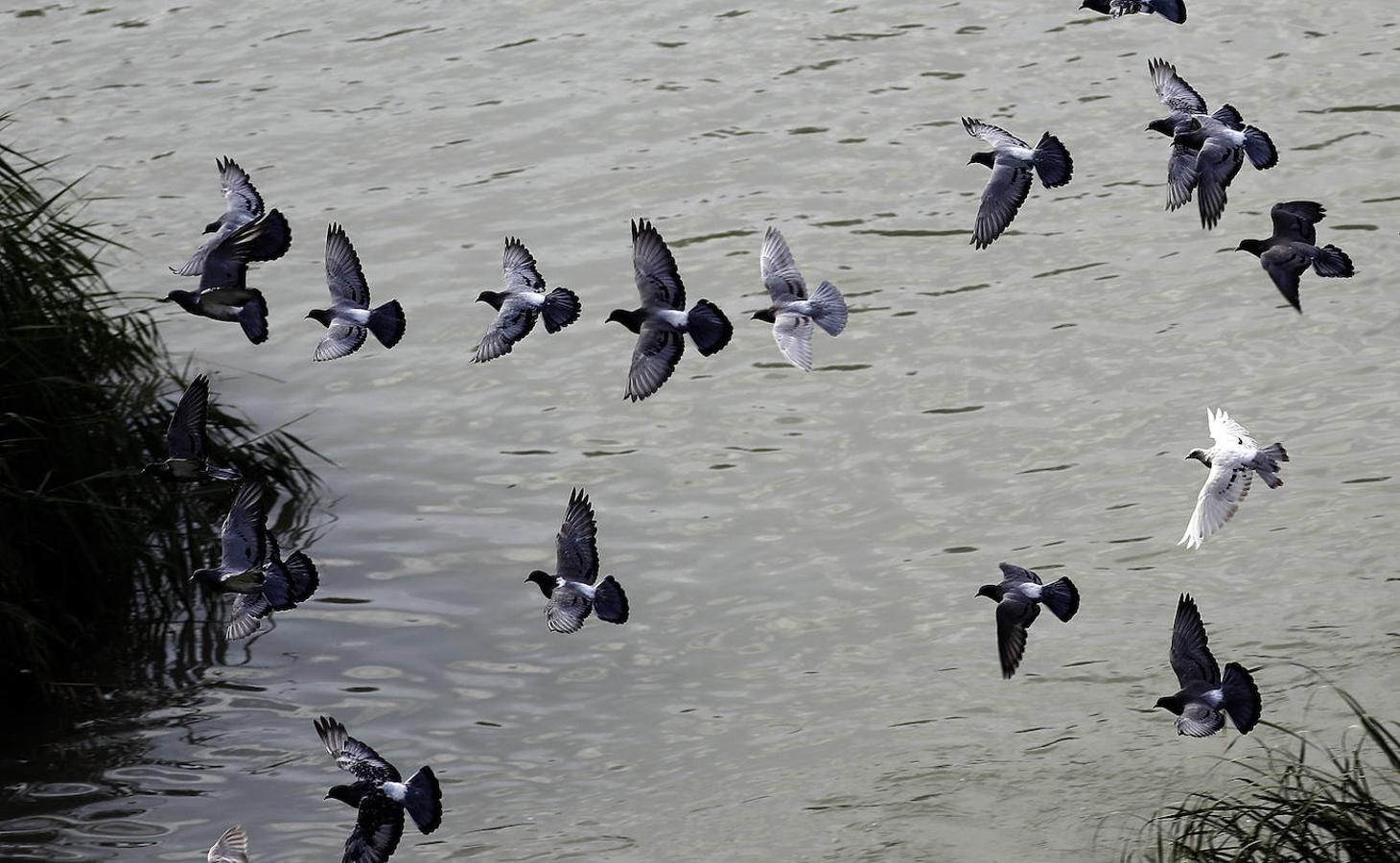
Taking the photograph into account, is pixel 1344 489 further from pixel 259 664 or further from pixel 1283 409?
pixel 259 664

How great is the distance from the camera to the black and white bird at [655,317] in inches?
245

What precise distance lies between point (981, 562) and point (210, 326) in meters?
5.56

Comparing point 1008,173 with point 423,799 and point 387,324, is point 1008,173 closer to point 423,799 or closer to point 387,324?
point 387,324

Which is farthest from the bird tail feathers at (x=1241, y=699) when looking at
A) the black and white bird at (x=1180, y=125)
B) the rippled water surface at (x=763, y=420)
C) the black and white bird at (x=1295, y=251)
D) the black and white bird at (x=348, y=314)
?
the black and white bird at (x=348, y=314)

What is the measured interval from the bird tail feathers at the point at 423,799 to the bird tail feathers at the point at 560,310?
1.43 metres

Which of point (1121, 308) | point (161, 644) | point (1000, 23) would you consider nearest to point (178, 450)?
point (161, 644)

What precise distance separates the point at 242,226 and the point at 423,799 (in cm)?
196

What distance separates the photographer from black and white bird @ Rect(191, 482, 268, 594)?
20.9 feet

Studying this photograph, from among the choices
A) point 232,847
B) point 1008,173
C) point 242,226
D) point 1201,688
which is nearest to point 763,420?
point 1008,173

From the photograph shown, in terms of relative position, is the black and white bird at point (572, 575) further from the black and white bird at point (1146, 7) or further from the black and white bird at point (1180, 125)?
the black and white bird at point (1146, 7)

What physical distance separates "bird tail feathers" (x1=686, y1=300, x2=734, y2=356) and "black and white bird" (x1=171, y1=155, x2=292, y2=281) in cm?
124

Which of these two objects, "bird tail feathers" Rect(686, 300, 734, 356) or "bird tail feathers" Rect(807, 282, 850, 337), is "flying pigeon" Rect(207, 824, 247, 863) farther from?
"bird tail feathers" Rect(807, 282, 850, 337)

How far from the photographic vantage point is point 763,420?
11312 mm

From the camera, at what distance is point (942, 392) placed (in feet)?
37.0
